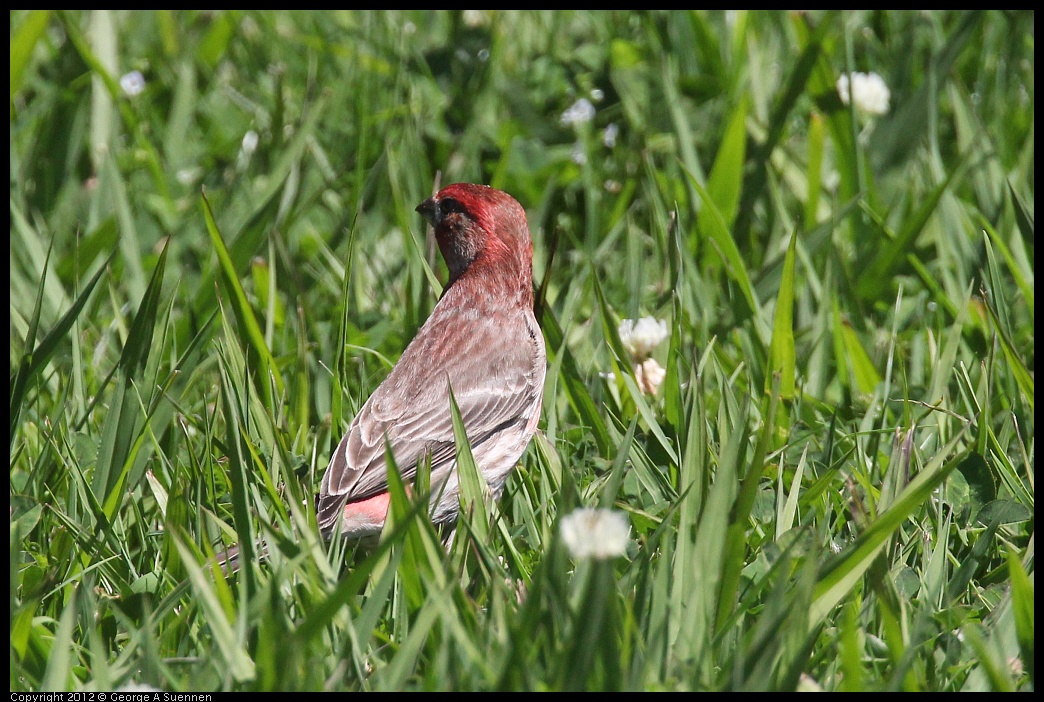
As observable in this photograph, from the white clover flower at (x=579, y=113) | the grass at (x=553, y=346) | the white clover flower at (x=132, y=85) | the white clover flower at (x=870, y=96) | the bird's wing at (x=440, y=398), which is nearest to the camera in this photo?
the grass at (x=553, y=346)

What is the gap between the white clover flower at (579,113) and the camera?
19.3ft

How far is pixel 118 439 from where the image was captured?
339 cm

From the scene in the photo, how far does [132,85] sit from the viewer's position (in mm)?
6340

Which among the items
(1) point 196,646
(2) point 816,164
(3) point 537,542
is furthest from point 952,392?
(1) point 196,646

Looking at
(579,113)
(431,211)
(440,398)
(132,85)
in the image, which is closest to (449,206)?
(431,211)

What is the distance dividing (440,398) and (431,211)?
811 millimetres

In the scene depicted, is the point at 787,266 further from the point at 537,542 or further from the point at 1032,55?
the point at 1032,55

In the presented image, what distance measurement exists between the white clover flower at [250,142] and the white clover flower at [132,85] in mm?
763

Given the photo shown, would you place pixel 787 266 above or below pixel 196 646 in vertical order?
above

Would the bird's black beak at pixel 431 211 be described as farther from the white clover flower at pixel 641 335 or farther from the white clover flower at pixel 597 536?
the white clover flower at pixel 597 536

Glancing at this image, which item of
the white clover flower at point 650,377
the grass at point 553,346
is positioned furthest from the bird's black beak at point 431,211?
the white clover flower at point 650,377

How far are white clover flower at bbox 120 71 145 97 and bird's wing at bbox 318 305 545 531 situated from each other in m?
3.14

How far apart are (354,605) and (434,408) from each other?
3.97ft

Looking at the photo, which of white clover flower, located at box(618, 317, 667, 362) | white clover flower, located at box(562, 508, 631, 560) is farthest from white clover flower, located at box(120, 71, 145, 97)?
white clover flower, located at box(562, 508, 631, 560)
